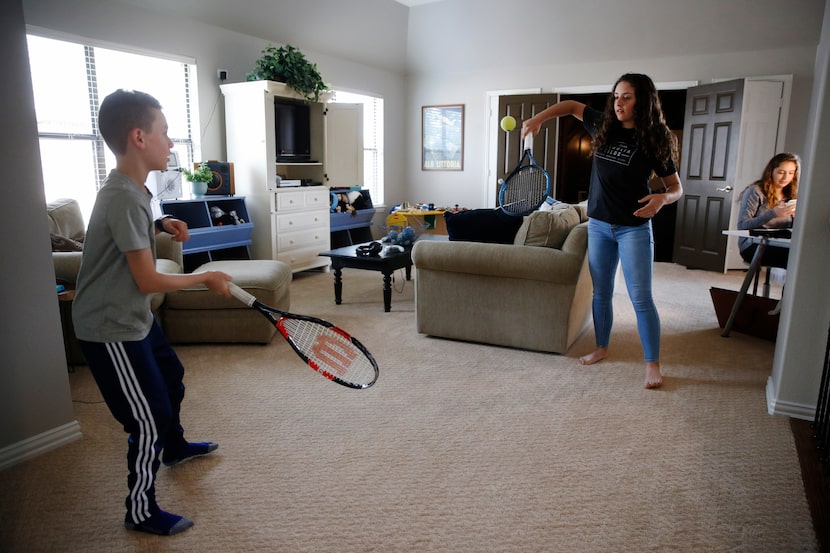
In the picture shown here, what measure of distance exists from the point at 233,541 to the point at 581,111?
2635 millimetres

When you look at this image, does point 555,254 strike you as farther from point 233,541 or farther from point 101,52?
point 101,52

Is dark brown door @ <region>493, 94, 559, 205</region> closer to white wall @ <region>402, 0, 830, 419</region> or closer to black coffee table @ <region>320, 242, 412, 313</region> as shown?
white wall @ <region>402, 0, 830, 419</region>

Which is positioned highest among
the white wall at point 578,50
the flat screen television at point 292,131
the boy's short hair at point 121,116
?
the white wall at point 578,50

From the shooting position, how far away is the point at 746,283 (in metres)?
3.71

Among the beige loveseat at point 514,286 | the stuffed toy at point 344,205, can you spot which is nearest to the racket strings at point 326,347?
the beige loveseat at point 514,286

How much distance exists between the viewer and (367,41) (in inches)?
270

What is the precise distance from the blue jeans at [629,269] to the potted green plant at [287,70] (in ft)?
11.0

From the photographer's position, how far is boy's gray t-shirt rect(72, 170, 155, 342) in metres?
1.55

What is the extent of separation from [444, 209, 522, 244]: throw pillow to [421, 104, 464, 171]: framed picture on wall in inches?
174

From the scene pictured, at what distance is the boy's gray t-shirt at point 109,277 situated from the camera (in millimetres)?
1550

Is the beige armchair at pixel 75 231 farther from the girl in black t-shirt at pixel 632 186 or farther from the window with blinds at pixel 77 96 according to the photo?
the girl in black t-shirt at pixel 632 186

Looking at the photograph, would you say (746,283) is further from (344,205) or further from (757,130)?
(344,205)

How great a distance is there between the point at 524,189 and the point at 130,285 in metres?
2.38

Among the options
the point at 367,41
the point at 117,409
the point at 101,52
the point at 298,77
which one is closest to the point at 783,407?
the point at 117,409
